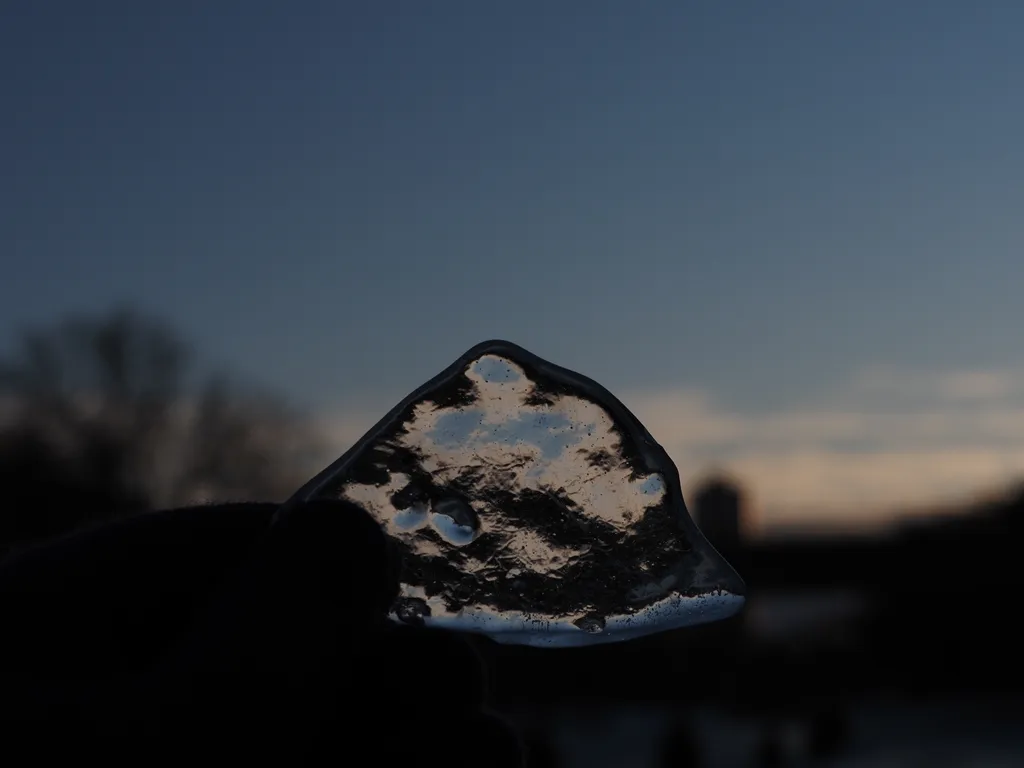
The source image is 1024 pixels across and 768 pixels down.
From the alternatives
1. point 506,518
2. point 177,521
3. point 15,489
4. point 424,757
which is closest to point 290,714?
point 424,757

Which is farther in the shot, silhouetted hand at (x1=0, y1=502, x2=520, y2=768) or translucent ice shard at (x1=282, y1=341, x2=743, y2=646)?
translucent ice shard at (x1=282, y1=341, x2=743, y2=646)

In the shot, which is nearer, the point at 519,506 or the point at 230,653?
the point at 230,653

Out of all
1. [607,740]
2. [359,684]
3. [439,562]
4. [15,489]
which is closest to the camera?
[359,684]

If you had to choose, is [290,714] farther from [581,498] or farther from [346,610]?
[581,498]

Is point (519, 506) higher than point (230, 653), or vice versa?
point (519, 506)
